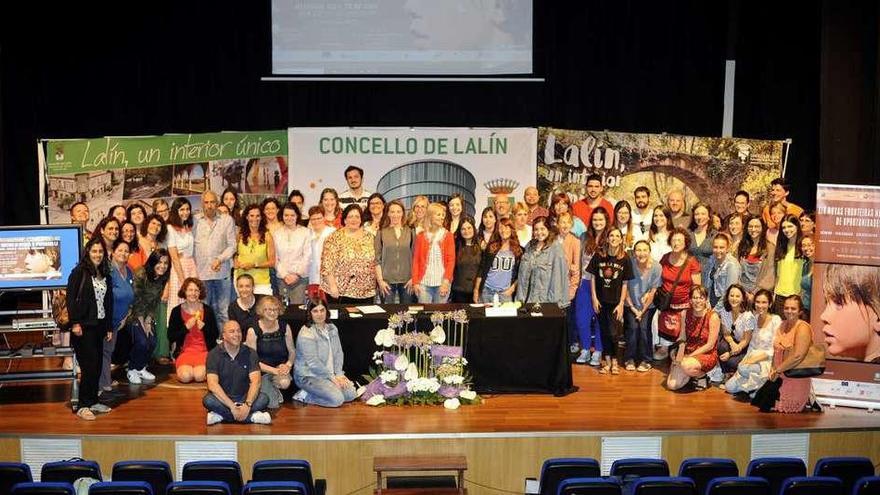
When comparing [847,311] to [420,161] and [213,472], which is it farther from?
[213,472]

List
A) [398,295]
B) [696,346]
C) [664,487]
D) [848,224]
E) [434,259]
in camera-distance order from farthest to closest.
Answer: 1. [398,295]
2. [434,259]
3. [696,346]
4. [848,224]
5. [664,487]

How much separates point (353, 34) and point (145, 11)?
2.22 m

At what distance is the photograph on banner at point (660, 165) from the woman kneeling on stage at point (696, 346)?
2287 millimetres

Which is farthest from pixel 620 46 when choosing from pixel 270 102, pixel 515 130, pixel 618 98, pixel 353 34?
pixel 270 102

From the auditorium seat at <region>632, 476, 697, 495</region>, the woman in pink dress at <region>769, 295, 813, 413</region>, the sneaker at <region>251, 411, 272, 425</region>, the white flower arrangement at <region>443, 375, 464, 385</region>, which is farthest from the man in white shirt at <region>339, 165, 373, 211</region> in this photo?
the auditorium seat at <region>632, 476, 697, 495</region>

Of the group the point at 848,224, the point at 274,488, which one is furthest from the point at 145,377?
the point at 848,224

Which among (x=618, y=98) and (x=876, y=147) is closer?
(x=876, y=147)

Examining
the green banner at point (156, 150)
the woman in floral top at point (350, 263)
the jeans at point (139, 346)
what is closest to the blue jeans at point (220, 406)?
the jeans at point (139, 346)

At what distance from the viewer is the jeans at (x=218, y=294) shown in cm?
1100

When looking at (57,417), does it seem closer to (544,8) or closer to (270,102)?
(270,102)

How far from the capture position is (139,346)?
10336mm

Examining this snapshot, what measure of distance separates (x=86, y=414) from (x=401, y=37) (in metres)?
5.54

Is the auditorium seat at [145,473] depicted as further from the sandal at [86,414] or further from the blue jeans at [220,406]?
the sandal at [86,414]

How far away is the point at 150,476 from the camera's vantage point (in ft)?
24.7
